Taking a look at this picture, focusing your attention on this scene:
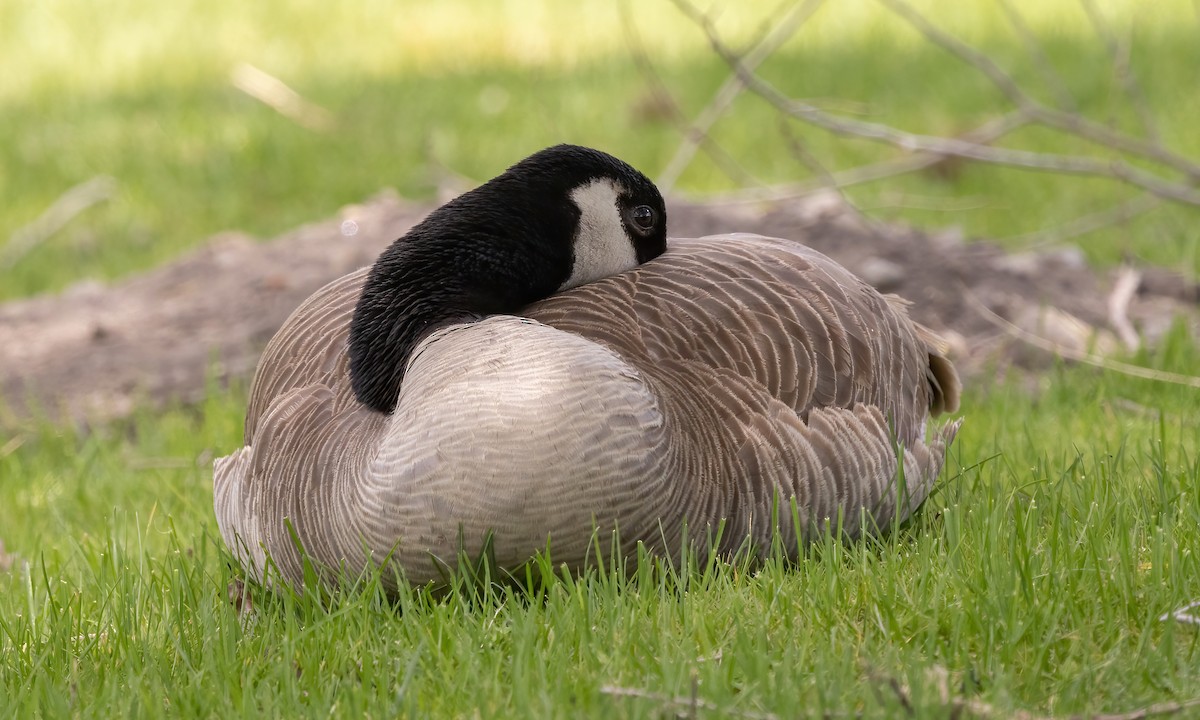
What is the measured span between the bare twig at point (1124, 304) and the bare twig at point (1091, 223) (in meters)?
0.30

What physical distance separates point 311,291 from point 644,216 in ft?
12.2

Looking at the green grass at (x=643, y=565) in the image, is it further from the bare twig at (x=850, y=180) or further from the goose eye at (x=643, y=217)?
the goose eye at (x=643, y=217)

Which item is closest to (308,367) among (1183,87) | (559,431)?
(559,431)

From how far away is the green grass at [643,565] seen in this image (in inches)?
122

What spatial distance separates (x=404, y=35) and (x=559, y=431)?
11833 millimetres

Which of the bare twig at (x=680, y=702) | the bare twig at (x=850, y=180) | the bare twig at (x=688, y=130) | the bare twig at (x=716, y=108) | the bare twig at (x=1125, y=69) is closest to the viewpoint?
the bare twig at (x=680, y=702)

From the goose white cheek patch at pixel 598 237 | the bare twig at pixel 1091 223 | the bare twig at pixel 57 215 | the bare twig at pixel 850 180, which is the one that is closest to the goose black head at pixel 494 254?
the goose white cheek patch at pixel 598 237

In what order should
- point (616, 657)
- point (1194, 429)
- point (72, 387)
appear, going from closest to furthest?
point (616, 657) < point (1194, 429) < point (72, 387)

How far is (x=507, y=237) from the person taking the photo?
4.04 meters

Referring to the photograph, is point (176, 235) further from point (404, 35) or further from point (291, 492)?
point (291, 492)

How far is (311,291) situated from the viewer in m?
7.69

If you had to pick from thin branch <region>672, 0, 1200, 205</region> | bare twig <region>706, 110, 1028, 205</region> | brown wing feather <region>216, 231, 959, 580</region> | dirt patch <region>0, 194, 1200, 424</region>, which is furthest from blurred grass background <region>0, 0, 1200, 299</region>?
brown wing feather <region>216, 231, 959, 580</region>

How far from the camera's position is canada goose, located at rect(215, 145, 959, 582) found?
11.2 ft

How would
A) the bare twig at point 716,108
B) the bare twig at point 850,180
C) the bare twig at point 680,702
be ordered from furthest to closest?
the bare twig at point 850,180 → the bare twig at point 716,108 → the bare twig at point 680,702
